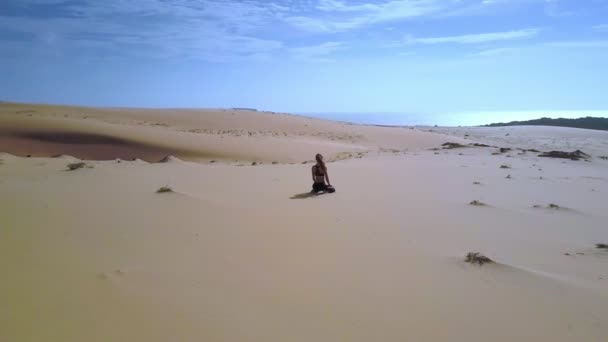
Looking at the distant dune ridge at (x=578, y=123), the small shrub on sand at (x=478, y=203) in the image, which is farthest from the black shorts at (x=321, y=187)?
the distant dune ridge at (x=578, y=123)

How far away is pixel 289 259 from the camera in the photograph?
12.1 feet

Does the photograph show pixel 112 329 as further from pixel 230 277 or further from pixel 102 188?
pixel 102 188

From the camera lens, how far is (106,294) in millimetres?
2795

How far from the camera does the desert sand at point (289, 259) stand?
2578 mm

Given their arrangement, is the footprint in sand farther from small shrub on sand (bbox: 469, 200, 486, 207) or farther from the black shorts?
small shrub on sand (bbox: 469, 200, 486, 207)

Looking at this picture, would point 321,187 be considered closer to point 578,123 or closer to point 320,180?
point 320,180

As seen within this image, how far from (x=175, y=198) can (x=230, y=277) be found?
2.58 metres

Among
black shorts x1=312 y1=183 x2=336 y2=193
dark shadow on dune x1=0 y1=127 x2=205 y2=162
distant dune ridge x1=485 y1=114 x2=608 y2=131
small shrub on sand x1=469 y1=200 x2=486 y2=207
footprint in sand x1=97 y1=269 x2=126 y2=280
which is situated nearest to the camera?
footprint in sand x1=97 y1=269 x2=126 y2=280

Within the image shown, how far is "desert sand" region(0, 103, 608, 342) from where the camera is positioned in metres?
2.58

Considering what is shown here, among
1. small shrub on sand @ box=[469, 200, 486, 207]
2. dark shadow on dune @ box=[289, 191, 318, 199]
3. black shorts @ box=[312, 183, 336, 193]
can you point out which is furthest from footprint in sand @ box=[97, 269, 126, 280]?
small shrub on sand @ box=[469, 200, 486, 207]

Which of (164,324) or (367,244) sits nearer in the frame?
(164,324)

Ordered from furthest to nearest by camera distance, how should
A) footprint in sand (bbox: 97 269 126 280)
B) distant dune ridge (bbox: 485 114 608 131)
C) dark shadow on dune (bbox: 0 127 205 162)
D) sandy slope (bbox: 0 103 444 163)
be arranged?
distant dune ridge (bbox: 485 114 608 131), sandy slope (bbox: 0 103 444 163), dark shadow on dune (bbox: 0 127 205 162), footprint in sand (bbox: 97 269 126 280)

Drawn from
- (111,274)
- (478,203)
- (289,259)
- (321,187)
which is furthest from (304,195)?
(111,274)

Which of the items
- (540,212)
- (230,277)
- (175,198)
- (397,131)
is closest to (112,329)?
(230,277)
